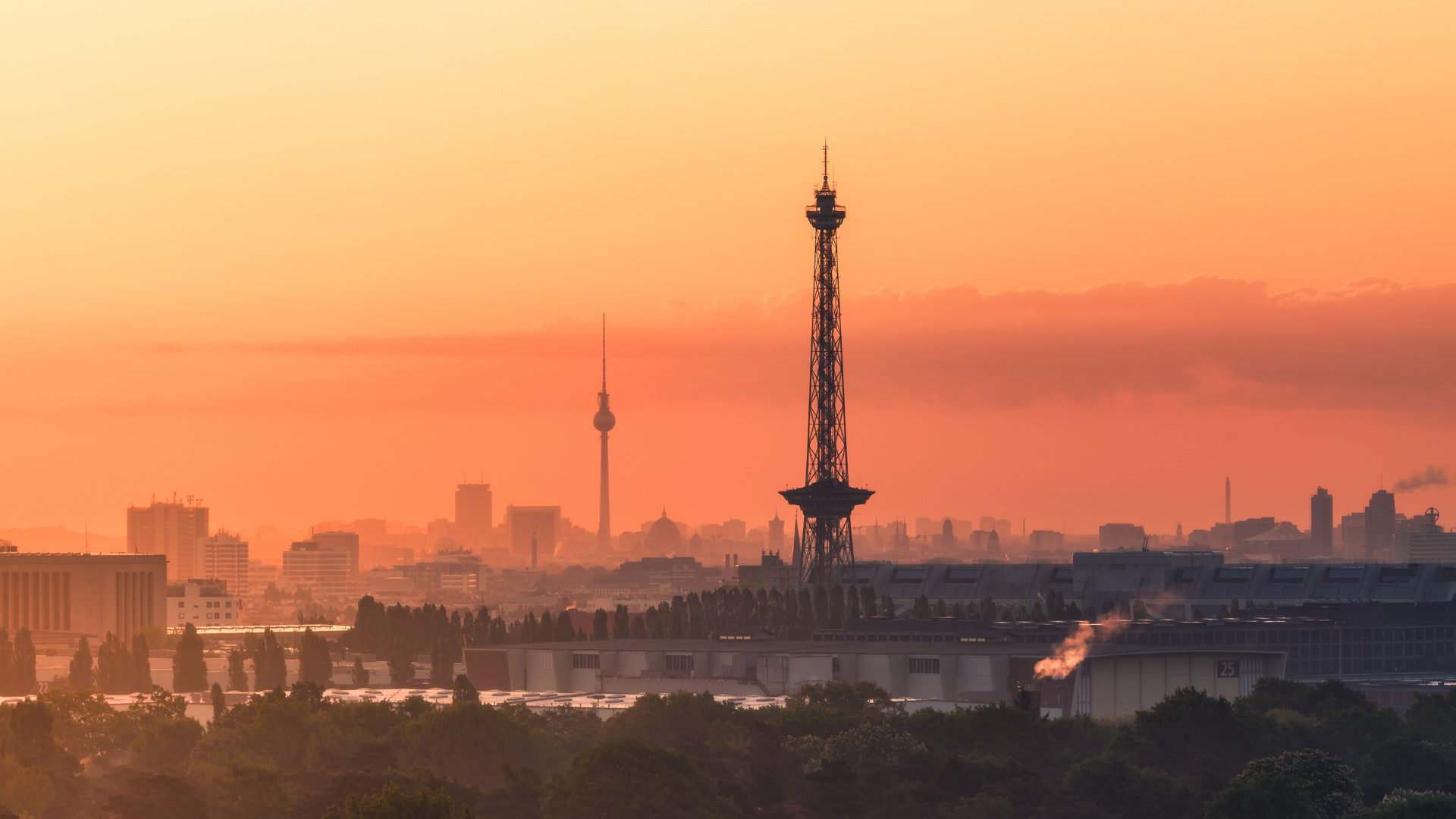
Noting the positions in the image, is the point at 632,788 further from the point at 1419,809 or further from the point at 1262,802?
the point at 1419,809

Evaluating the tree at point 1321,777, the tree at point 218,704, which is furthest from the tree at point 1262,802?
the tree at point 218,704

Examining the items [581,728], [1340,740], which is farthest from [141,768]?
[1340,740]

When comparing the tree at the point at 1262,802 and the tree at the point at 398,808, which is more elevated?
the tree at the point at 398,808

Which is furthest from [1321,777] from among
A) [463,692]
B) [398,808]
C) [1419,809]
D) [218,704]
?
[218,704]

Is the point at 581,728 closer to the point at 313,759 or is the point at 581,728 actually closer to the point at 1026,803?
the point at 313,759

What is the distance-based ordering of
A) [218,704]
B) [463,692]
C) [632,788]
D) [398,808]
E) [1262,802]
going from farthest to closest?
1. [463,692]
2. [218,704]
3. [632,788]
4. [1262,802]
5. [398,808]

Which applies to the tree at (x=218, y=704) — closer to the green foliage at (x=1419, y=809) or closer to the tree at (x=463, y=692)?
the tree at (x=463, y=692)

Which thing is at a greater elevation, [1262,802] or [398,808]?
[398,808]

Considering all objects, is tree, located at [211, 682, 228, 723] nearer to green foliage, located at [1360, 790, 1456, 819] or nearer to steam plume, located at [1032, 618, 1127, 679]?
steam plume, located at [1032, 618, 1127, 679]
